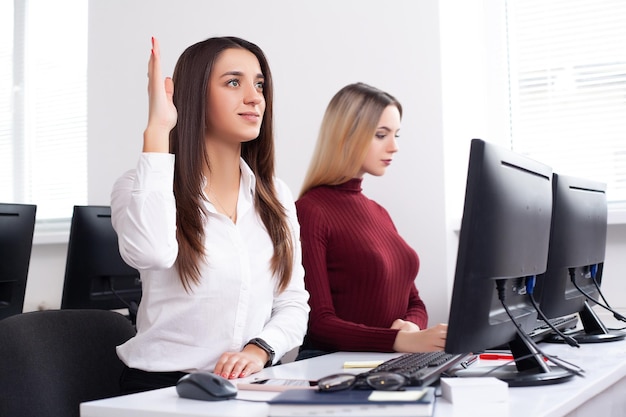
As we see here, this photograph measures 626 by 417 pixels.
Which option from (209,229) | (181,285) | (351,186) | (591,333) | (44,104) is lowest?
(591,333)

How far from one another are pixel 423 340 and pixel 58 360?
2.80ft

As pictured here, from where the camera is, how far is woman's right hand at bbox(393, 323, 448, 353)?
1.88m

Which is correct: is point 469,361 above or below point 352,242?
below

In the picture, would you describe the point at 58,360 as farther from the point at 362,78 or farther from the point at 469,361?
the point at 362,78

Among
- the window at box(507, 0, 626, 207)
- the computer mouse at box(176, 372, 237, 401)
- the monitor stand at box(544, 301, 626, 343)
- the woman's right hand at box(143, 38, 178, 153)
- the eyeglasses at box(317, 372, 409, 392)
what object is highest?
the window at box(507, 0, 626, 207)

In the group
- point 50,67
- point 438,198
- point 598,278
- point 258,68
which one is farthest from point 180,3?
point 598,278

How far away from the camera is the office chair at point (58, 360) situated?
148 centimetres

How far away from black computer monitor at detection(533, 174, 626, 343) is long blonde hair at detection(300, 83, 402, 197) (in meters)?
0.79

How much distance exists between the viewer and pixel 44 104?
4.48 m

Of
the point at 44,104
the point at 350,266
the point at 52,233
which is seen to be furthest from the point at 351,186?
the point at 44,104

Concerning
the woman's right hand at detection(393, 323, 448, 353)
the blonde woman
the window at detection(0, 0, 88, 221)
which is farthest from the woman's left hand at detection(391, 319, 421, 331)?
the window at detection(0, 0, 88, 221)

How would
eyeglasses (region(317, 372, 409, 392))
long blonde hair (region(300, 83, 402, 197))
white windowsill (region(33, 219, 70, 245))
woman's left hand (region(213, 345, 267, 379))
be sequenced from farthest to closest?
white windowsill (region(33, 219, 70, 245))
long blonde hair (region(300, 83, 402, 197))
woman's left hand (region(213, 345, 267, 379))
eyeglasses (region(317, 372, 409, 392))

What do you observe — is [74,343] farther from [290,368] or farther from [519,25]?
[519,25]

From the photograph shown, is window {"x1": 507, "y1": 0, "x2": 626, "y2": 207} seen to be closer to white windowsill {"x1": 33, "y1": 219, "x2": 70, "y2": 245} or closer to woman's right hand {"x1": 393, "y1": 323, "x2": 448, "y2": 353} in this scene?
woman's right hand {"x1": 393, "y1": 323, "x2": 448, "y2": 353}
